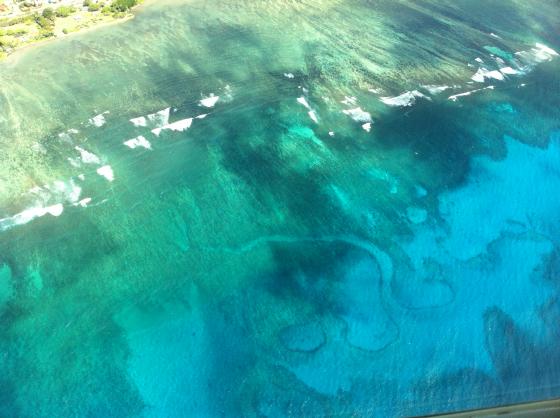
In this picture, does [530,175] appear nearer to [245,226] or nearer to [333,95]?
[333,95]

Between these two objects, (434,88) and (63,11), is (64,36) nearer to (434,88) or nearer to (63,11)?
(63,11)

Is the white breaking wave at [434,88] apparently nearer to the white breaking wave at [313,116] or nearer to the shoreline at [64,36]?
the white breaking wave at [313,116]

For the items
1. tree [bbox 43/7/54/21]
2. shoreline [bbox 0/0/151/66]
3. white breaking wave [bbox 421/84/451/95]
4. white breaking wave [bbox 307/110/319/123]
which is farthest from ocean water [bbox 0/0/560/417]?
tree [bbox 43/7/54/21]

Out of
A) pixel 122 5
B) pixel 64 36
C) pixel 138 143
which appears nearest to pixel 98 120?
pixel 138 143

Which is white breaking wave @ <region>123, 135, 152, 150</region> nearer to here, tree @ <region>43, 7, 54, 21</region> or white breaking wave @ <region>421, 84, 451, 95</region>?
tree @ <region>43, 7, 54, 21</region>

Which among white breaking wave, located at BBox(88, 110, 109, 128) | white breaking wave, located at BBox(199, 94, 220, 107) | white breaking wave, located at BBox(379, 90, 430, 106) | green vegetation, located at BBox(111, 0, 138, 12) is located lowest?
white breaking wave, located at BBox(88, 110, 109, 128)

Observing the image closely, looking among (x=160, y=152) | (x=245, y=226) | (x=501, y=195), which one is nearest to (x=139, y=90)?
(x=160, y=152)

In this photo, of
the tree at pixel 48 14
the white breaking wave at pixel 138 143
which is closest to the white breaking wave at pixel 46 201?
the white breaking wave at pixel 138 143
